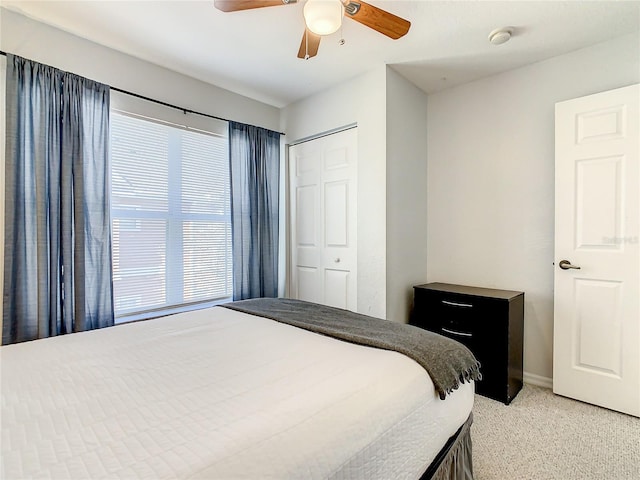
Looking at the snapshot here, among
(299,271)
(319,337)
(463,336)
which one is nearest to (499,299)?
(463,336)

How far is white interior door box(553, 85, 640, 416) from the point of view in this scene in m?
2.11

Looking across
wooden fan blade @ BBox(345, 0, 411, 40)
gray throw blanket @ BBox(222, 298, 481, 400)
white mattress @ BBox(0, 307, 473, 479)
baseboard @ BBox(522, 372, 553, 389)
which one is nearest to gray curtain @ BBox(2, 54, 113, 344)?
white mattress @ BBox(0, 307, 473, 479)

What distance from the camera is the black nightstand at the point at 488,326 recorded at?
2.30 metres

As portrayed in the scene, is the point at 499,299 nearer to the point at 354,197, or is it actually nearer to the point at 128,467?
the point at 354,197

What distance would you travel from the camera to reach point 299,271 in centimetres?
356

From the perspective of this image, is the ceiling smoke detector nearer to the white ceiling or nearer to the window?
the white ceiling

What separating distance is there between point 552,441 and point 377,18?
2.58 metres

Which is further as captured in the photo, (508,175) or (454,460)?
(508,175)

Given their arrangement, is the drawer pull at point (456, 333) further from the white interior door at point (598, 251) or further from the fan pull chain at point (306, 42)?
the fan pull chain at point (306, 42)

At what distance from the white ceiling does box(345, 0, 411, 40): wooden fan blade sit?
12.5 inches

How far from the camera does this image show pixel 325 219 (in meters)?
3.28

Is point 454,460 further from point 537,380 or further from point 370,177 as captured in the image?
point 370,177

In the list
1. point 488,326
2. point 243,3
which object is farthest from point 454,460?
point 243,3

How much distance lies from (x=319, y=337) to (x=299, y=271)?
2.02 m
